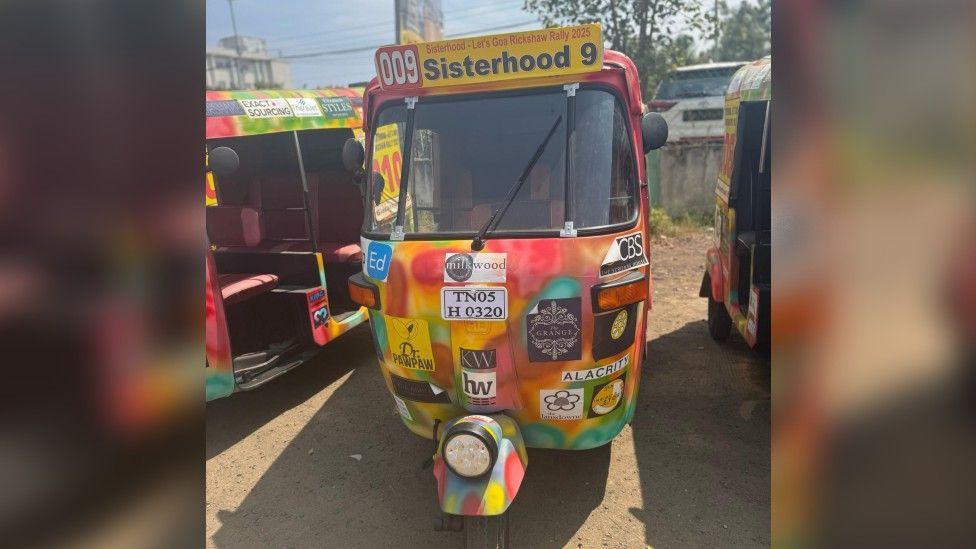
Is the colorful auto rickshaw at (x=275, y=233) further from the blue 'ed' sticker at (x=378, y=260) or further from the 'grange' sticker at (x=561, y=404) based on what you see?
the 'grange' sticker at (x=561, y=404)

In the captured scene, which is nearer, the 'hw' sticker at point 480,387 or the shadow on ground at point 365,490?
the 'hw' sticker at point 480,387

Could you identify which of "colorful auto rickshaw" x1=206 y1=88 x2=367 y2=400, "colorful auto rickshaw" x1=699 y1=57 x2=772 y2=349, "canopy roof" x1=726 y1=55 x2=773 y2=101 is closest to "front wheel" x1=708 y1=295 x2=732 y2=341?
"colorful auto rickshaw" x1=699 y1=57 x2=772 y2=349

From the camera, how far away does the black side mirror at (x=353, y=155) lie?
3808 millimetres

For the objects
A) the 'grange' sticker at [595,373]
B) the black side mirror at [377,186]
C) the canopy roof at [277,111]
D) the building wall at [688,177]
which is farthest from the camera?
the building wall at [688,177]

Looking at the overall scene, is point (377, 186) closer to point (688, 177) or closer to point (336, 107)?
point (336, 107)

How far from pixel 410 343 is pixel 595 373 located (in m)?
0.96

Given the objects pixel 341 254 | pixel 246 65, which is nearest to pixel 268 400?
pixel 341 254

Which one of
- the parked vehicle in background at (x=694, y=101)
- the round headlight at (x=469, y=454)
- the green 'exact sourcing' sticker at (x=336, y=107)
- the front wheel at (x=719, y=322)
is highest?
the parked vehicle in background at (x=694, y=101)

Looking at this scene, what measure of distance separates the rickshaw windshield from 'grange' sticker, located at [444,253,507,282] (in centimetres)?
23

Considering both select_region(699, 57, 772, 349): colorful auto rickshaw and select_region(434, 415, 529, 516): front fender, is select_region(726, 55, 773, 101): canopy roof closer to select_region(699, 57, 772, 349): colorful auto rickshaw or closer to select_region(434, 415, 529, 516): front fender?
select_region(699, 57, 772, 349): colorful auto rickshaw

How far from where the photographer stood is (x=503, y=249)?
2941 millimetres

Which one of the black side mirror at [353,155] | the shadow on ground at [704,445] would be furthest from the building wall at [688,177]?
the black side mirror at [353,155]

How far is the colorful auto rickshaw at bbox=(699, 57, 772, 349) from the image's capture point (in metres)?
4.11
